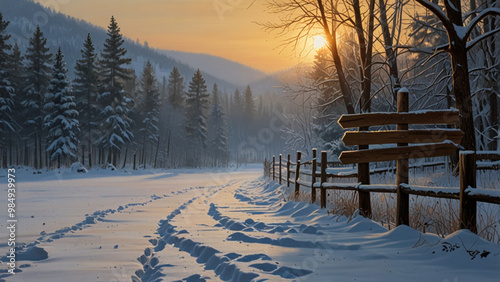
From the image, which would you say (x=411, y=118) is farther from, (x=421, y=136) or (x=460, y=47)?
(x=460, y=47)

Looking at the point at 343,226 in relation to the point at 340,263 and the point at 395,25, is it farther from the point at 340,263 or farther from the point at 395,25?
the point at 395,25

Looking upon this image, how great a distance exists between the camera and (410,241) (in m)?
5.84

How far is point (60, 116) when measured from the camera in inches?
1618

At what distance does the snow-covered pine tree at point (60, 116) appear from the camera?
4016 centimetres

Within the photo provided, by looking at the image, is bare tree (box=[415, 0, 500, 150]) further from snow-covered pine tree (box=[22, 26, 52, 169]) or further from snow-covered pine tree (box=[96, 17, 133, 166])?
snow-covered pine tree (box=[22, 26, 52, 169])

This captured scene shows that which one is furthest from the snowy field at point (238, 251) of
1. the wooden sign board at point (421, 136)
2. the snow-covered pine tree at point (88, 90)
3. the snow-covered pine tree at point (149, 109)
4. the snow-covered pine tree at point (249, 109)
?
the snow-covered pine tree at point (249, 109)

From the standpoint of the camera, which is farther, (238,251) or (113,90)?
(113,90)

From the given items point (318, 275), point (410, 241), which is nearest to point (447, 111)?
point (410, 241)

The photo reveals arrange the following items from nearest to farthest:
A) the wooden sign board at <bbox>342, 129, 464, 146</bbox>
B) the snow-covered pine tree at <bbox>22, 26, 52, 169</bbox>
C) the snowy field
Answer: the snowy field
the wooden sign board at <bbox>342, 129, 464, 146</bbox>
the snow-covered pine tree at <bbox>22, 26, 52, 169</bbox>

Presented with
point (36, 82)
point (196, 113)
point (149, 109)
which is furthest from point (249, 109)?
point (36, 82)

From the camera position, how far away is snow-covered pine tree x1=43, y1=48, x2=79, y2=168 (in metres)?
40.2

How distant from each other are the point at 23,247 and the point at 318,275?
14.3 ft

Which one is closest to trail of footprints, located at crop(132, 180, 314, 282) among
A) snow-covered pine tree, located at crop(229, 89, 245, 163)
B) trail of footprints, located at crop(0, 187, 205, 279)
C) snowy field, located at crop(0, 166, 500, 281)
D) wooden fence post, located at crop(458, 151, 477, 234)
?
snowy field, located at crop(0, 166, 500, 281)

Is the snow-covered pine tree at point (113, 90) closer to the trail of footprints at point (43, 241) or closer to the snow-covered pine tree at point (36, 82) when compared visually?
the snow-covered pine tree at point (36, 82)
